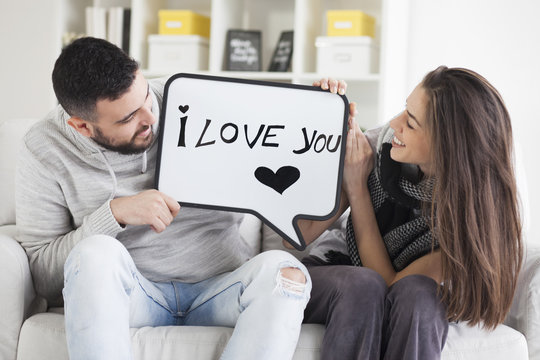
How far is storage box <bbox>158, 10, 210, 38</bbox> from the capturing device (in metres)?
A: 2.87

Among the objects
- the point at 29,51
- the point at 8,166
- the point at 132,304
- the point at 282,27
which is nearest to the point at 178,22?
the point at 282,27

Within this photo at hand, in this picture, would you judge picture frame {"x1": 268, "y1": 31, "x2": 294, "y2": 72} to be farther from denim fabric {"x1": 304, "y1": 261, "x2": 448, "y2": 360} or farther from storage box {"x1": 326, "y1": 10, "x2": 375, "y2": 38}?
denim fabric {"x1": 304, "y1": 261, "x2": 448, "y2": 360}

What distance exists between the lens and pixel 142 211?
136 cm

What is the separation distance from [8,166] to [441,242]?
1157 mm

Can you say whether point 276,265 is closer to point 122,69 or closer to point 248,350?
point 248,350

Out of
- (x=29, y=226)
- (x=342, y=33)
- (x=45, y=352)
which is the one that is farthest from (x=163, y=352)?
(x=342, y=33)

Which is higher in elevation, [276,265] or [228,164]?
[228,164]

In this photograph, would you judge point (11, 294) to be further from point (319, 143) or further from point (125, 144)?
point (319, 143)

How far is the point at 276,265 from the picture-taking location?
4.29 feet

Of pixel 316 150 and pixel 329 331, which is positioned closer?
pixel 329 331

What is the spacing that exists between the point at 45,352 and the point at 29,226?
0.90 feet

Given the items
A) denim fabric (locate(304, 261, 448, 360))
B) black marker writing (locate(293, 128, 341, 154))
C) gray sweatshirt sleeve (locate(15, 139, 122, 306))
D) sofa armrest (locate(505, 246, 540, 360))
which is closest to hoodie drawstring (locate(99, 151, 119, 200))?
gray sweatshirt sleeve (locate(15, 139, 122, 306))

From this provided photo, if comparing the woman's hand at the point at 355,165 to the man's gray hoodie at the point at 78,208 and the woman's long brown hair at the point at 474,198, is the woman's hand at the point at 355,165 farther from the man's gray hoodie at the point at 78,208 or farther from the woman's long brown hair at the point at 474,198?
the man's gray hoodie at the point at 78,208

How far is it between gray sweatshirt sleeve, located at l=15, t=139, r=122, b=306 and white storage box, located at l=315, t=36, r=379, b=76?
4.83ft
